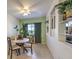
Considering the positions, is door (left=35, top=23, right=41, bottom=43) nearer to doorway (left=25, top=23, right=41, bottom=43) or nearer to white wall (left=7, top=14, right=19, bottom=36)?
doorway (left=25, top=23, right=41, bottom=43)

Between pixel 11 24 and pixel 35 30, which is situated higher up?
pixel 11 24

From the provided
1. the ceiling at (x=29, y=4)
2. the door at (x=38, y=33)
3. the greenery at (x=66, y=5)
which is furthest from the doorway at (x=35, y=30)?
the greenery at (x=66, y=5)

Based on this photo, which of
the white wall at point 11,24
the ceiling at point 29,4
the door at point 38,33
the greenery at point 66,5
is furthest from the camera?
the door at point 38,33

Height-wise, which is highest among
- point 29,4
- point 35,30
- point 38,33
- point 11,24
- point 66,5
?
point 29,4

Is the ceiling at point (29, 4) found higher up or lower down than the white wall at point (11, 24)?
higher up

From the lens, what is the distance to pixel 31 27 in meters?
10.9

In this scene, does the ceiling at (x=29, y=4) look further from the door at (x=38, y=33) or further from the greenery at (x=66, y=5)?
the door at (x=38, y=33)

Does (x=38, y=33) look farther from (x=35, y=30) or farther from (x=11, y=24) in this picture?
(x=11, y=24)

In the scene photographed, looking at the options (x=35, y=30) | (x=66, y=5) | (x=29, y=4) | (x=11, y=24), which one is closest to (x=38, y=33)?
(x=35, y=30)

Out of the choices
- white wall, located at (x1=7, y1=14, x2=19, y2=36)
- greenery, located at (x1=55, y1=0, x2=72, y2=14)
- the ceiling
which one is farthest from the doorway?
greenery, located at (x1=55, y1=0, x2=72, y2=14)
